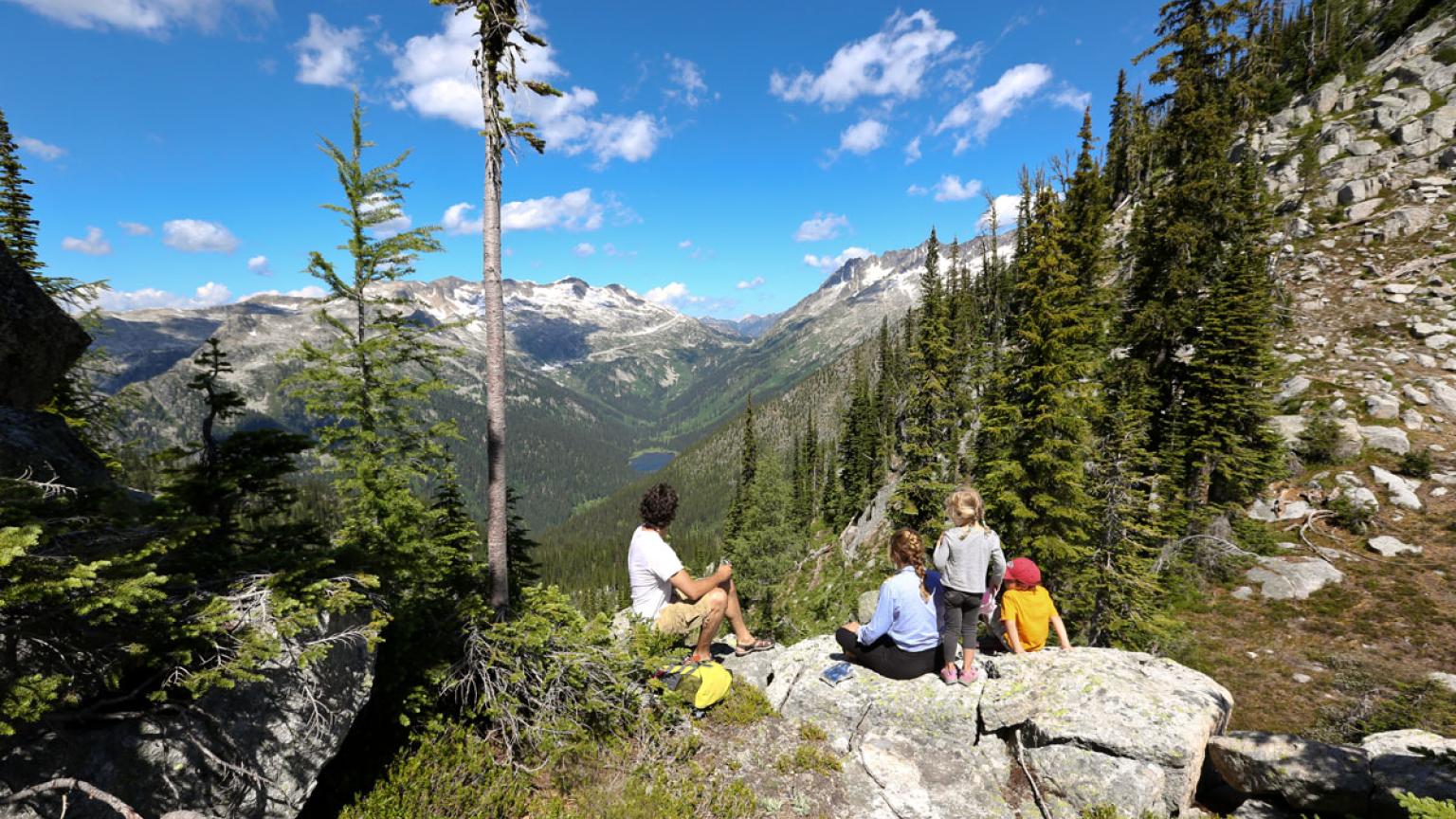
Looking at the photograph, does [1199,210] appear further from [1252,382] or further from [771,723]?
[771,723]

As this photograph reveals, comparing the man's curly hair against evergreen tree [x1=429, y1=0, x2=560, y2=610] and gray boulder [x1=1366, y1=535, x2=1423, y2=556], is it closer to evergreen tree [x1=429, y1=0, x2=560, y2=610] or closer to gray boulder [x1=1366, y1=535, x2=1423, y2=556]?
evergreen tree [x1=429, y1=0, x2=560, y2=610]

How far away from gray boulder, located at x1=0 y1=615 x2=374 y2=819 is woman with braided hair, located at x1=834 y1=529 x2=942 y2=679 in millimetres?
7434

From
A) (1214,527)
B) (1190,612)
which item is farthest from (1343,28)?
(1190,612)

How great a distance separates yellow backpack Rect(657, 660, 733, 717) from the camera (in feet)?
28.5

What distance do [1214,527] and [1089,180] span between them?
25.0 m

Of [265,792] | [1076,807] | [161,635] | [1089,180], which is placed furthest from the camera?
[1089,180]

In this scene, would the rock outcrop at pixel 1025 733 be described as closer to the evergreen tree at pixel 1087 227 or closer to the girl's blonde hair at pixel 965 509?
the girl's blonde hair at pixel 965 509

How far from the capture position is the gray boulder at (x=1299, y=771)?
22.2 ft

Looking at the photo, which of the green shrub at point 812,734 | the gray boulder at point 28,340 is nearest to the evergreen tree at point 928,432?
the green shrub at point 812,734

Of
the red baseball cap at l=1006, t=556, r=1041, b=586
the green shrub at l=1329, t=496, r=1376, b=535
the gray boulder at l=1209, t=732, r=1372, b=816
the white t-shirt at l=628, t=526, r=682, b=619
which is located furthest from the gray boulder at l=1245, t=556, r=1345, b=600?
the white t-shirt at l=628, t=526, r=682, b=619

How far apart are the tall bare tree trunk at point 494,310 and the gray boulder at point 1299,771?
11.3m

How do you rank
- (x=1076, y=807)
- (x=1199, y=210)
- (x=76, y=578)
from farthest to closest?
(x=1199, y=210) < (x=1076, y=807) < (x=76, y=578)

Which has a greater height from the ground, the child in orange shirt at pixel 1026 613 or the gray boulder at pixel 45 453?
the gray boulder at pixel 45 453

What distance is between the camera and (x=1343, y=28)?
2144 inches
